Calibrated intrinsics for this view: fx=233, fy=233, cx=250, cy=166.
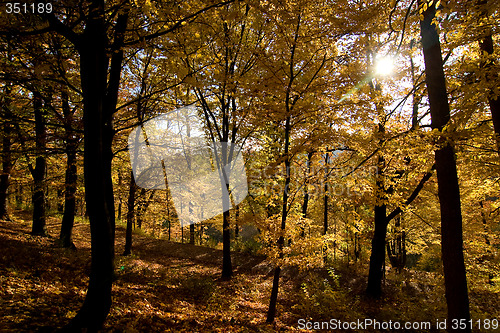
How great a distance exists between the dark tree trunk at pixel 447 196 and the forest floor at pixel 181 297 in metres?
3.64

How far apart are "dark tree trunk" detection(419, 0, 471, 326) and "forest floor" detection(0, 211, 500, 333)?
364cm

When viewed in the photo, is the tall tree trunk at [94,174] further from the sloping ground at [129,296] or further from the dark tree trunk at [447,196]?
the dark tree trunk at [447,196]

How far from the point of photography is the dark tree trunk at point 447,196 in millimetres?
4398

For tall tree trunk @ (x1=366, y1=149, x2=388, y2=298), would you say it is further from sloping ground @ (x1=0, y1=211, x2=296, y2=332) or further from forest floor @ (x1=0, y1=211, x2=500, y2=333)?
sloping ground @ (x1=0, y1=211, x2=296, y2=332)

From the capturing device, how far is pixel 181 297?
7.20m

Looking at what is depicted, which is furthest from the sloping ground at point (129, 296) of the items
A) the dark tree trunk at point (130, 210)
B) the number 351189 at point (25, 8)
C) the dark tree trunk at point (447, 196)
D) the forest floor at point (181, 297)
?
the number 351189 at point (25, 8)

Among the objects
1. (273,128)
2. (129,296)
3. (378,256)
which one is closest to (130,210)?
(129,296)

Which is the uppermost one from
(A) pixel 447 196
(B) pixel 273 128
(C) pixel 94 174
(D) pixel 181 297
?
(B) pixel 273 128

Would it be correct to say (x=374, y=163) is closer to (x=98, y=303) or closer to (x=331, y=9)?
(x=331, y=9)

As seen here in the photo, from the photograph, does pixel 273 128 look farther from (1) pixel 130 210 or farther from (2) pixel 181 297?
(1) pixel 130 210

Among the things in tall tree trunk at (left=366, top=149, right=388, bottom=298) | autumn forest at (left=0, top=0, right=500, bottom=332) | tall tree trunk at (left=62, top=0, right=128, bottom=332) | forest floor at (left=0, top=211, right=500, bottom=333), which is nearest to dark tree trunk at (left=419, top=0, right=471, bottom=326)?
autumn forest at (left=0, top=0, right=500, bottom=332)

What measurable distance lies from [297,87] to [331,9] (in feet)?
6.43

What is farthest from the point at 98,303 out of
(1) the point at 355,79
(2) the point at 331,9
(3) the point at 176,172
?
(3) the point at 176,172

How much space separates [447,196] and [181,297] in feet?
24.2
